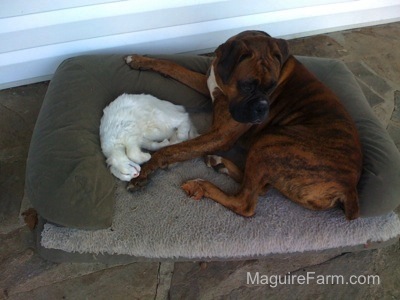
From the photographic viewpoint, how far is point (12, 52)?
10.7 ft

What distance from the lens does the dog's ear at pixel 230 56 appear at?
2.37m

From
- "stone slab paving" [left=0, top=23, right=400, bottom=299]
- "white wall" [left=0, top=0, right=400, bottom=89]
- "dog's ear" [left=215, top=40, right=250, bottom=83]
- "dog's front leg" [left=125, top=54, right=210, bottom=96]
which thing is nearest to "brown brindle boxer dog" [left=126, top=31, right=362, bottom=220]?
"dog's ear" [left=215, top=40, right=250, bottom=83]

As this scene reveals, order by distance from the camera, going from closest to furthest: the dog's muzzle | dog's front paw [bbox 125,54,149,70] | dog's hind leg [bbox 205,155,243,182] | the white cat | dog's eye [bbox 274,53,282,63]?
the dog's muzzle → dog's eye [bbox 274,53,282,63] → the white cat → dog's hind leg [bbox 205,155,243,182] → dog's front paw [bbox 125,54,149,70]

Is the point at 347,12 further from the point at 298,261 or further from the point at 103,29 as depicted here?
the point at 298,261

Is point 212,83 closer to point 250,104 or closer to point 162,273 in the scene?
point 250,104

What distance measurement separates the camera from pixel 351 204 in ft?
7.88

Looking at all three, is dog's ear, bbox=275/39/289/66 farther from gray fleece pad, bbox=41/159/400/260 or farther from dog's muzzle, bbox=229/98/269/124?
gray fleece pad, bbox=41/159/400/260

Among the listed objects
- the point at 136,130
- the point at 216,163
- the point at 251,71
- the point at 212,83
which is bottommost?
the point at 216,163

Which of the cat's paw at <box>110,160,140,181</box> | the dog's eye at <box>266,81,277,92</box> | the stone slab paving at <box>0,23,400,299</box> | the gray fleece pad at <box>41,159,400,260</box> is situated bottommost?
the stone slab paving at <box>0,23,400,299</box>

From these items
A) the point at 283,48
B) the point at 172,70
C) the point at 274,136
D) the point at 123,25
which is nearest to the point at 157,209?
the point at 274,136

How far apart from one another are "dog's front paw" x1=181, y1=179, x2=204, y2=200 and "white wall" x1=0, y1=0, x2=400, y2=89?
1484mm

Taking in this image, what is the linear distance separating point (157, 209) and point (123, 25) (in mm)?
1620

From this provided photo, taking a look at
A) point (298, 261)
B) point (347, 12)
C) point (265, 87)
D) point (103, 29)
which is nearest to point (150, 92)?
point (103, 29)

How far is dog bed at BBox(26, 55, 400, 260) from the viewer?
2.39m
